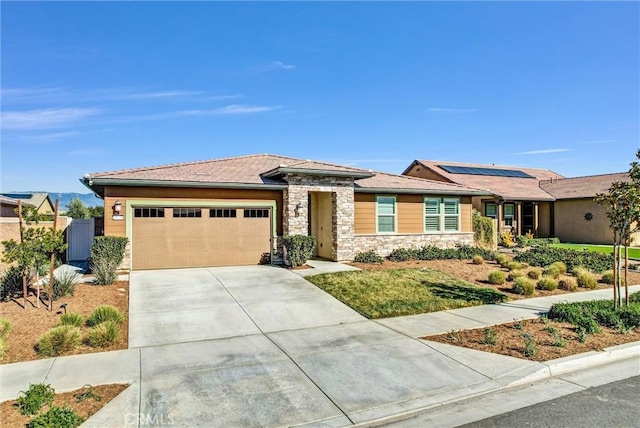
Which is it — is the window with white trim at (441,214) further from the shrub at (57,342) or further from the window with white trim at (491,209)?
the shrub at (57,342)

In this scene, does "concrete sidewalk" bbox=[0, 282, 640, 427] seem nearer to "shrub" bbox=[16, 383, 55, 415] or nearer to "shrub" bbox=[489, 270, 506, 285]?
"shrub" bbox=[16, 383, 55, 415]

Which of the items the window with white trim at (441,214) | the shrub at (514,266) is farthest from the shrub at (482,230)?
the shrub at (514,266)

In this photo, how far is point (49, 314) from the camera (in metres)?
8.44

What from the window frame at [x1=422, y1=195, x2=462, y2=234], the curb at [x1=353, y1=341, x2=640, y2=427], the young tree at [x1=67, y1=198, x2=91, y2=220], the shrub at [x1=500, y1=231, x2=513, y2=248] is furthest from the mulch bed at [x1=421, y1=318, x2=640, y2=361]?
the young tree at [x1=67, y1=198, x2=91, y2=220]

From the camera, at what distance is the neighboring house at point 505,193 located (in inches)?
966

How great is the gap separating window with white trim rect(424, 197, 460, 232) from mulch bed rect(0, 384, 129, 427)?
A: 50.6ft

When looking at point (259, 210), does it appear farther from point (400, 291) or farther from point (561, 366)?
point (561, 366)

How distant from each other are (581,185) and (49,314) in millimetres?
30584

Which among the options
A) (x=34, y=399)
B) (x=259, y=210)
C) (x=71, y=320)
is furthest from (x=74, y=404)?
(x=259, y=210)

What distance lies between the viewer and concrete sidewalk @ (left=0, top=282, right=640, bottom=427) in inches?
186

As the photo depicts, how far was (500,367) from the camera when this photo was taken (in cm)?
616

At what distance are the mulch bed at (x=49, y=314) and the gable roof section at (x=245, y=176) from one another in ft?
12.8

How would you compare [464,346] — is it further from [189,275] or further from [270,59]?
[270,59]

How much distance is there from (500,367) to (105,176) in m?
12.7
